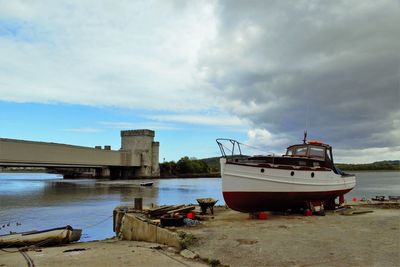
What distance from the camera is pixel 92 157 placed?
316 ft

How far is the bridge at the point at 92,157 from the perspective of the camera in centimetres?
7051

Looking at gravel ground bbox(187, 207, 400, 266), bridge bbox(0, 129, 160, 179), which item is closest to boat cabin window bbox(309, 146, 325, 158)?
gravel ground bbox(187, 207, 400, 266)

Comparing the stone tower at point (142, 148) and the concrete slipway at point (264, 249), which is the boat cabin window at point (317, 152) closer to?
the concrete slipway at point (264, 249)

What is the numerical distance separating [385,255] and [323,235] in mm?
2449

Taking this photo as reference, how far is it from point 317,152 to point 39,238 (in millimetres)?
12794

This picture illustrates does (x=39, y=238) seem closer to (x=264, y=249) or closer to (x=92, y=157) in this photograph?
→ (x=264, y=249)

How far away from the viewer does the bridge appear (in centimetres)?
7051

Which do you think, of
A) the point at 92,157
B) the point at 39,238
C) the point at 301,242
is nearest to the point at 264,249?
the point at 301,242

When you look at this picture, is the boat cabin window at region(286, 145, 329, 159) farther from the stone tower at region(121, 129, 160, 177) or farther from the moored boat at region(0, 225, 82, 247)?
the stone tower at region(121, 129, 160, 177)

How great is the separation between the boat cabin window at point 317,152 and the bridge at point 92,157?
6192cm

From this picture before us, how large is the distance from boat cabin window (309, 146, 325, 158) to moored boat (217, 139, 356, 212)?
76 cm

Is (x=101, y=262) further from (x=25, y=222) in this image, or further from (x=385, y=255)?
(x=25, y=222)

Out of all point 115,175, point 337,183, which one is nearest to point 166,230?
point 337,183

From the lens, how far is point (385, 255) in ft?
28.1
